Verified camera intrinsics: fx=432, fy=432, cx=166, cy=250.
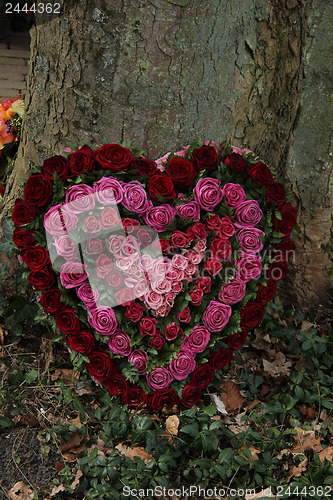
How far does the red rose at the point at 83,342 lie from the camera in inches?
86.5

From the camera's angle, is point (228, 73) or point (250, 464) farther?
point (228, 73)

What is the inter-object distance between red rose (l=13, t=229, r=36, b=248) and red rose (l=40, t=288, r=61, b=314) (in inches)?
10.3

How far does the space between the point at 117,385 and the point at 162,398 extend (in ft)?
0.82

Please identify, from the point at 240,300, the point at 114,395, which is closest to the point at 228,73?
the point at 240,300

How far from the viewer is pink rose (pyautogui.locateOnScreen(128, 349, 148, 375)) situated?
223 cm

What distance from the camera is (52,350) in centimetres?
269

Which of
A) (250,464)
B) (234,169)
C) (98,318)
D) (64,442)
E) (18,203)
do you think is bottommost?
(64,442)

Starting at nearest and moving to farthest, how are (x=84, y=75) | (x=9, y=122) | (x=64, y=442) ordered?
(x=64, y=442) → (x=84, y=75) → (x=9, y=122)

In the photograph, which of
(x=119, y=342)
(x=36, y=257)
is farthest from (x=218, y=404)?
(x=36, y=257)

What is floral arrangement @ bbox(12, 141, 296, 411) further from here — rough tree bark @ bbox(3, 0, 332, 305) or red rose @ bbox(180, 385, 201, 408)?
rough tree bark @ bbox(3, 0, 332, 305)

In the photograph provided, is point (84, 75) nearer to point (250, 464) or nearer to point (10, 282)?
point (10, 282)

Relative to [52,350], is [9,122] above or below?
above

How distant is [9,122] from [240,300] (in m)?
2.77

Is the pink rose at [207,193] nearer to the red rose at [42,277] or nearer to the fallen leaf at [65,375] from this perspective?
the red rose at [42,277]
